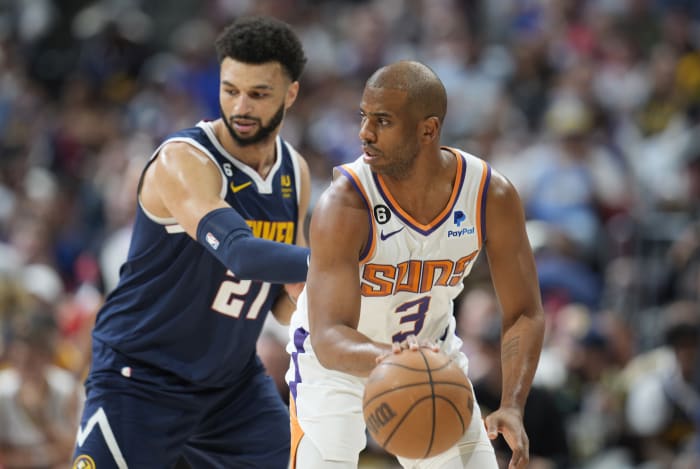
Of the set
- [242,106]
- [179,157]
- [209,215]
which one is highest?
[242,106]

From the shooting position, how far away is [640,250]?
9.73 m

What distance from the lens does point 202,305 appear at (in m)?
5.04

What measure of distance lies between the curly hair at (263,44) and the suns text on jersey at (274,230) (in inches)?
28.2

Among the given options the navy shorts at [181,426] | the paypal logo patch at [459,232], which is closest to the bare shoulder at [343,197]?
the paypal logo patch at [459,232]

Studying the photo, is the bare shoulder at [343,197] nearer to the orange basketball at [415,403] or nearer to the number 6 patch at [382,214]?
the number 6 patch at [382,214]

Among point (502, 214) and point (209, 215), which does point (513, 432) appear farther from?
point (209, 215)

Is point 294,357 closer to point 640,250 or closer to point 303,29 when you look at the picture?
point 640,250

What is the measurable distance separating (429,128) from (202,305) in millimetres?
1474

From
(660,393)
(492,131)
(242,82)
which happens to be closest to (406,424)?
(242,82)

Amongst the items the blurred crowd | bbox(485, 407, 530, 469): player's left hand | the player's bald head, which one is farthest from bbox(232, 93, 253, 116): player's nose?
the blurred crowd

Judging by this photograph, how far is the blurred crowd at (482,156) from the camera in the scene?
8.11 m

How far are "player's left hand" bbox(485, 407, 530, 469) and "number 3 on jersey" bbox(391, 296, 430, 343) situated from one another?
1.65ft

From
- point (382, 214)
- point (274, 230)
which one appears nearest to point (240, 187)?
point (274, 230)

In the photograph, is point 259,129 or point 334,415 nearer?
point 334,415
